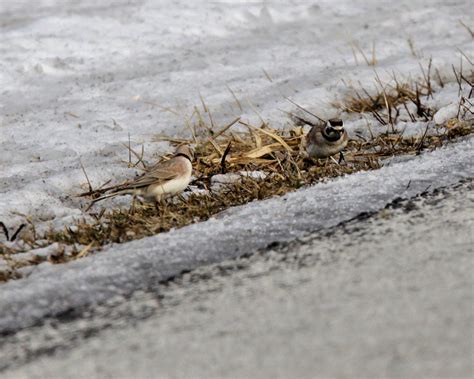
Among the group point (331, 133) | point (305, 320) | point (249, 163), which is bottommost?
point (249, 163)

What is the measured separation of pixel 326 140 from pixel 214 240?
71.6 inches

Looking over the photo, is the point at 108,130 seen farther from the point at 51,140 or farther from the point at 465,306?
the point at 465,306

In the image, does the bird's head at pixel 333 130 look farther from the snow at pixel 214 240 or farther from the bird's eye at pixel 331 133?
the snow at pixel 214 240

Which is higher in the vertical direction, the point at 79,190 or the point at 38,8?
the point at 38,8

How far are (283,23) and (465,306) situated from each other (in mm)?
7191

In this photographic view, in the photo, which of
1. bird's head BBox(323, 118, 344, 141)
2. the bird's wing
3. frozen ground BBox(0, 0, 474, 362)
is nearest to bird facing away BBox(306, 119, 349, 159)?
bird's head BBox(323, 118, 344, 141)

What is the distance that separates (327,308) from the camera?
331cm

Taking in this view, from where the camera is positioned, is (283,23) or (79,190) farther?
(283,23)

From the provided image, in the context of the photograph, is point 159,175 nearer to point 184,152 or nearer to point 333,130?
point 184,152

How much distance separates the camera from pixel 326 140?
587 cm

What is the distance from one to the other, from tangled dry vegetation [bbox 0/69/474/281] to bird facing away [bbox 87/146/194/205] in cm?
10

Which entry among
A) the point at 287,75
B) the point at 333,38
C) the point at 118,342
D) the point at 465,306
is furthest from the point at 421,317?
the point at 333,38

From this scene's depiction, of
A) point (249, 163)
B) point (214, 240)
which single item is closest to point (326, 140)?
point (249, 163)

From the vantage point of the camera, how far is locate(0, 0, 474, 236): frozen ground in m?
6.98
